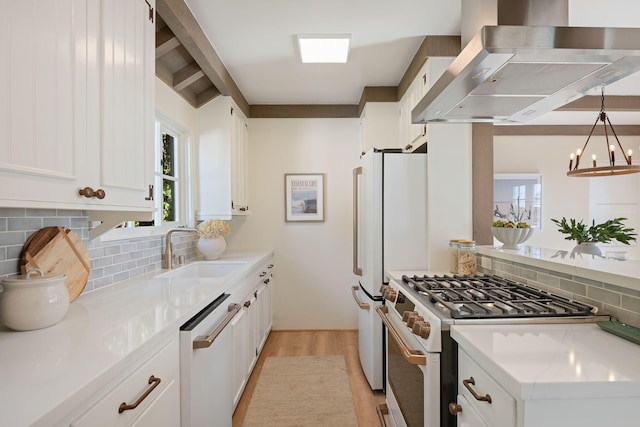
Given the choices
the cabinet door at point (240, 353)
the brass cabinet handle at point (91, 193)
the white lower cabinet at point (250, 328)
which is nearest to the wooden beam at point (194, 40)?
the brass cabinet handle at point (91, 193)

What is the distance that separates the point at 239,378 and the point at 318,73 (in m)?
2.50

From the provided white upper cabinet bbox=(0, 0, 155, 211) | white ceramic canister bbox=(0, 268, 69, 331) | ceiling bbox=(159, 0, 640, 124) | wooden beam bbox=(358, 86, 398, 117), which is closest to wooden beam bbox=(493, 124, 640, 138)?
ceiling bbox=(159, 0, 640, 124)

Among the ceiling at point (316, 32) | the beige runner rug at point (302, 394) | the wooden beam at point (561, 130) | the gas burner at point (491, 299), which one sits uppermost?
the ceiling at point (316, 32)

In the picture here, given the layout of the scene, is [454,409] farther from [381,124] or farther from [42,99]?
[381,124]

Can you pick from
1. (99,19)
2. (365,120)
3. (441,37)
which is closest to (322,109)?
(365,120)

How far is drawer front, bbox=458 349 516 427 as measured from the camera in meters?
0.93

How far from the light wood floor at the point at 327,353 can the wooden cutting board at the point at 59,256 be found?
52.6 inches

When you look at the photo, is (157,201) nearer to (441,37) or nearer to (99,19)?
(99,19)

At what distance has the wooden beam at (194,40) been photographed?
1.93 metres

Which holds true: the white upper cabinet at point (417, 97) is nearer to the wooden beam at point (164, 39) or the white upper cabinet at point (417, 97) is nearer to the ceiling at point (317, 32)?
the ceiling at point (317, 32)

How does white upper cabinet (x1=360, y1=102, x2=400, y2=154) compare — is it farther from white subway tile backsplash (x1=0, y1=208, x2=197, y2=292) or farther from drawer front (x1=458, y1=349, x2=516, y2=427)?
drawer front (x1=458, y1=349, x2=516, y2=427)

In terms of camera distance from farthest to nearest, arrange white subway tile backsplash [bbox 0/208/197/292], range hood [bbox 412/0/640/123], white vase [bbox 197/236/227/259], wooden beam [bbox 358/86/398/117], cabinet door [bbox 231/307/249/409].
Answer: wooden beam [bbox 358/86/398/117]
white vase [bbox 197/236/227/259]
cabinet door [bbox 231/307/249/409]
white subway tile backsplash [bbox 0/208/197/292]
range hood [bbox 412/0/640/123]

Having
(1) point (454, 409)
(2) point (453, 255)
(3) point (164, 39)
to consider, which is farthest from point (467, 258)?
(3) point (164, 39)

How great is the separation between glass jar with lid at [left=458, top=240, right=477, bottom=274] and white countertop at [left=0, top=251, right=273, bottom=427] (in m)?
1.52
